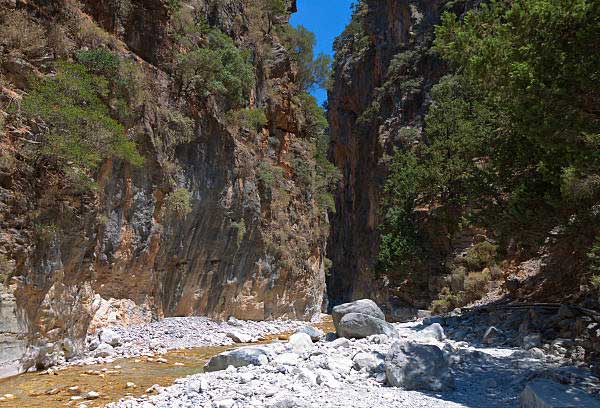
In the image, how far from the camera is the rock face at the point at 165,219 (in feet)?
31.6

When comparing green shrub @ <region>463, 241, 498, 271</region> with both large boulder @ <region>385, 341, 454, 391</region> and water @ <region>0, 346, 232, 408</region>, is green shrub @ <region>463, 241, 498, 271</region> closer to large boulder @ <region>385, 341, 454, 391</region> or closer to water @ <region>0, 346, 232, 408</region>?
water @ <region>0, 346, 232, 408</region>

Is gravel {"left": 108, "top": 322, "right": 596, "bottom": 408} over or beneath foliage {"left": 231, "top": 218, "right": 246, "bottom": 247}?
beneath

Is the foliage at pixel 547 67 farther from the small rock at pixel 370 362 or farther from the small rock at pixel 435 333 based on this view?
the small rock at pixel 435 333

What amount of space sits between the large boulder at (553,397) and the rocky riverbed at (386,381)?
12 mm

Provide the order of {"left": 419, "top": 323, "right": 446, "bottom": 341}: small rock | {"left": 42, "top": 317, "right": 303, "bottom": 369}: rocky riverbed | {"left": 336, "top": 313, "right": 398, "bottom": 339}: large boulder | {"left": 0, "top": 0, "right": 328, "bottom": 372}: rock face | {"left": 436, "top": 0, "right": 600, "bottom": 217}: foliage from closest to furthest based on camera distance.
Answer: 1. {"left": 436, "top": 0, "right": 600, "bottom": 217}: foliage
2. {"left": 0, "top": 0, "right": 328, "bottom": 372}: rock face
3. {"left": 42, "top": 317, "right": 303, "bottom": 369}: rocky riverbed
4. {"left": 336, "top": 313, "right": 398, "bottom": 339}: large boulder
5. {"left": 419, "top": 323, "right": 446, "bottom": 341}: small rock

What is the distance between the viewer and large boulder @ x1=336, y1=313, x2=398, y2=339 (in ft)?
38.9

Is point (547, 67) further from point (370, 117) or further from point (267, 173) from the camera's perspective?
point (370, 117)

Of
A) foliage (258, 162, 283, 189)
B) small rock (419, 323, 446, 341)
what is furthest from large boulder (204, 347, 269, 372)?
foliage (258, 162, 283, 189)

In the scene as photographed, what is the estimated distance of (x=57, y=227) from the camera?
10.1m

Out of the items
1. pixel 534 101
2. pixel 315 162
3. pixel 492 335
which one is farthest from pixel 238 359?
pixel 315 162

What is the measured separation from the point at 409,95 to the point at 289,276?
62.1 feet

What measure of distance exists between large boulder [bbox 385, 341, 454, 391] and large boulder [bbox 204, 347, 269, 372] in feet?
9.40

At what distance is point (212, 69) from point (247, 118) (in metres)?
3.51

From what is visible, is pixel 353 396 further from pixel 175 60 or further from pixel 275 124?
pixel 275 124
